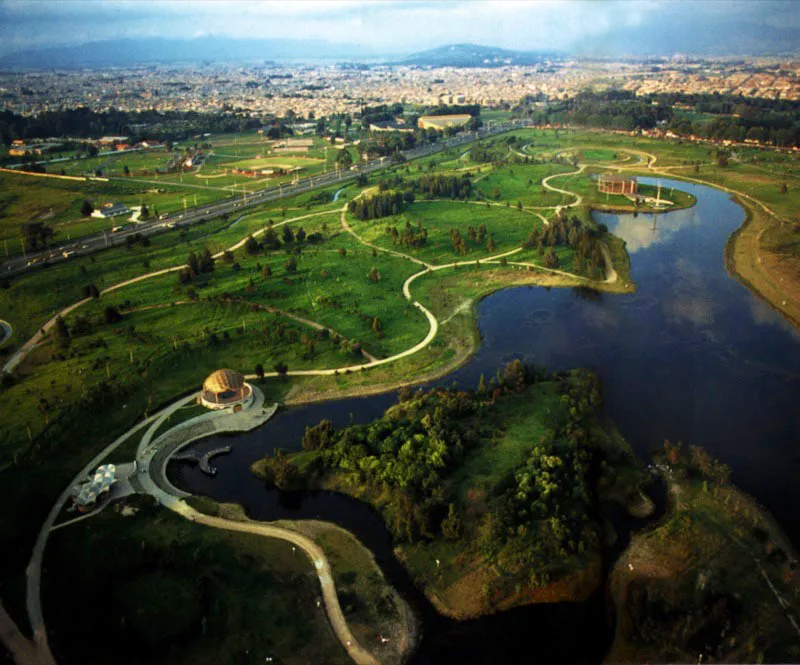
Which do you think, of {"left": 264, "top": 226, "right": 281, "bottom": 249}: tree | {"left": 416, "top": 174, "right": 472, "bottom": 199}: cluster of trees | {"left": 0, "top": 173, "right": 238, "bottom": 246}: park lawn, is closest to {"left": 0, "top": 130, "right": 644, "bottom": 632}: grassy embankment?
{"left": 264, "top": 226, "right": 281, "bottom": 249}: tree

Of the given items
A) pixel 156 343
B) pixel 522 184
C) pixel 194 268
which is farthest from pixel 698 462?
pixel 522 184

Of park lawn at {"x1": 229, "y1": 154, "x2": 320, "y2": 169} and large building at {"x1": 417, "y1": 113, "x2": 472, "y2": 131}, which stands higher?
large building at {"x1": 417, "y1": 113, "x2": 472, "y2": 131}

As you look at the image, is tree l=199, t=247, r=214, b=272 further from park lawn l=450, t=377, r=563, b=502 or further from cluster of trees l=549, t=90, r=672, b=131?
cluster of trees l=549, t=90, r=672, b=131

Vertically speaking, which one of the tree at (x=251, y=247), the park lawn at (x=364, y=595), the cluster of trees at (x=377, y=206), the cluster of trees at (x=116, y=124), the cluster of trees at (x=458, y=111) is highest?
the cluster of trees at (x=458, y=111)

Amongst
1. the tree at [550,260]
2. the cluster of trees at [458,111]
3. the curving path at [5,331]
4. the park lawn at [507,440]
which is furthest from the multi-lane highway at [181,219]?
the park lawn at [507,440]

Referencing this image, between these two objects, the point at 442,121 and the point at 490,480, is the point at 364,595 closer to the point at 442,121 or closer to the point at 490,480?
the point at 490,480

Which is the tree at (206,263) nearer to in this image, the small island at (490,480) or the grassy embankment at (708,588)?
Answer: the small island at (490,480)
